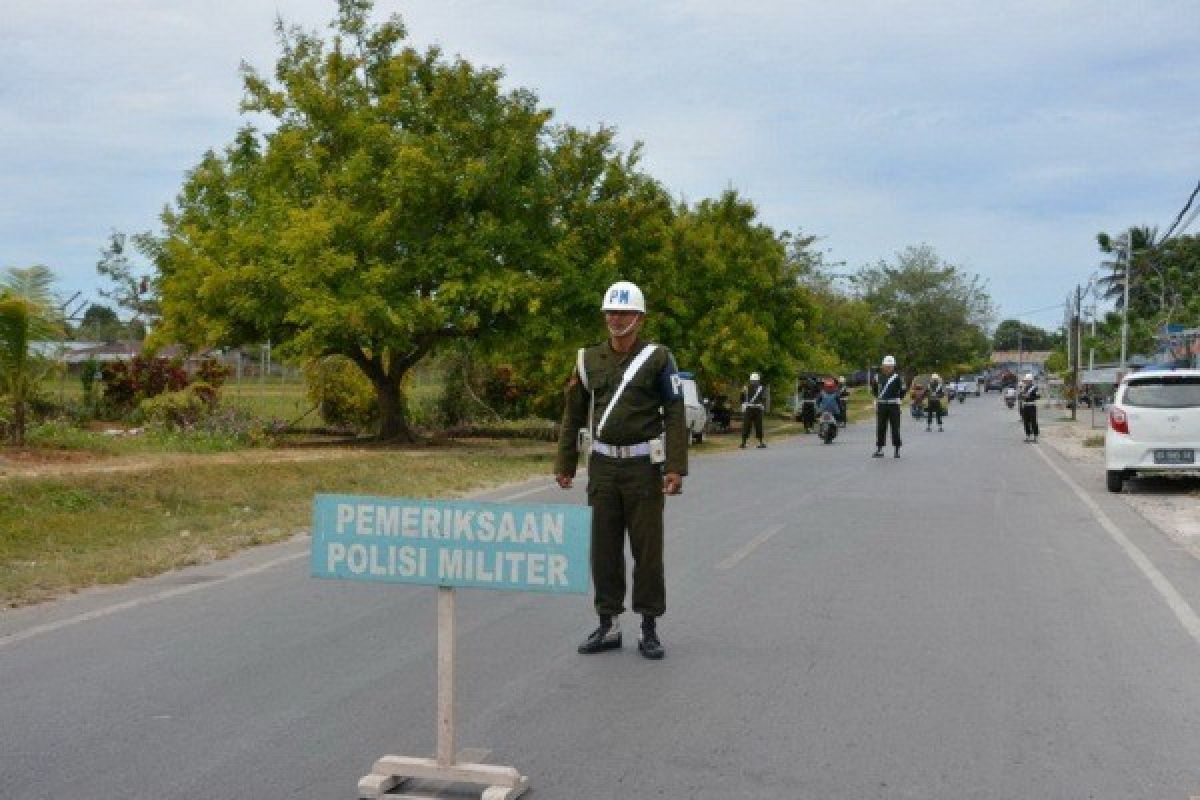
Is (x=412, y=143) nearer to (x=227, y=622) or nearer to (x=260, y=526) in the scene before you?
(x=260, y=526)

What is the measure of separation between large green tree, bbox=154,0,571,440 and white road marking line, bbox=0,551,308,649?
1053 centimetres

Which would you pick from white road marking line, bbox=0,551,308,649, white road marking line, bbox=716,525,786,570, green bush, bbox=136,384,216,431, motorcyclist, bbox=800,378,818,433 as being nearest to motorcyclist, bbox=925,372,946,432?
motorcyclist, bbox=800,378,818,433

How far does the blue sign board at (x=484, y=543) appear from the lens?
4.84 meters

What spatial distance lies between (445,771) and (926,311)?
80.8 metres

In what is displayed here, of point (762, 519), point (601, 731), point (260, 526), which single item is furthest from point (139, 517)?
point (601, 731)

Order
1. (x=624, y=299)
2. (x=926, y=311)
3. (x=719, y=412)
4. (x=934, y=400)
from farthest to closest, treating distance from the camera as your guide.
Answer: (x=926, y=311) < (x=934, y=400) < (x=719, y=412) < (x=624, y=299)

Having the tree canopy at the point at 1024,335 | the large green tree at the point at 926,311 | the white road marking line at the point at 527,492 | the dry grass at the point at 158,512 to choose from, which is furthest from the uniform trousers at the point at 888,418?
the tree canopy at the point at 1024,335

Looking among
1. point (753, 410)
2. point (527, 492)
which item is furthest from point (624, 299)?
point (753, 410)

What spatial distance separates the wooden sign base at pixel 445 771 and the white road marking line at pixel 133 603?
3504 mm

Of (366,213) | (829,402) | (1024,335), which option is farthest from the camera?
(1024,335)

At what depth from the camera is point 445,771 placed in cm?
473

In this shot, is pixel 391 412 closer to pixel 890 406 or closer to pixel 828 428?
pixel 890 406

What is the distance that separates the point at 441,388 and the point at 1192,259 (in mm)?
68893

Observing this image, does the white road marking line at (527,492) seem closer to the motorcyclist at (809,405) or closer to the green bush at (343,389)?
the green bush at (343,389)
